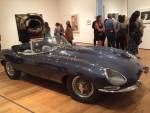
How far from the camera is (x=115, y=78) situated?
299 centimetres

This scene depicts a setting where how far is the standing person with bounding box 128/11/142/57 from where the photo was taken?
234 inches

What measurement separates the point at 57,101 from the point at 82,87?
0.56m

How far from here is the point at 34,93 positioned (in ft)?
13.0

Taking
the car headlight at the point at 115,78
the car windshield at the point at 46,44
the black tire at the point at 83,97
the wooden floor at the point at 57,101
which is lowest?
the wooden floor at the point at 57,101

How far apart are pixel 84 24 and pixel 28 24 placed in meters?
4.84

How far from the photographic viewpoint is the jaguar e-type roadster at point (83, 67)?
3000mm

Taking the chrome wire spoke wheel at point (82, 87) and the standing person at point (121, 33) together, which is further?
the standing person at point (121, 33)

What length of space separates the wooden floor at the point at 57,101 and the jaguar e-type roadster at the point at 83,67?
213 millimetres

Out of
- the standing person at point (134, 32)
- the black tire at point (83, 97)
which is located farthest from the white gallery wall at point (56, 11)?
the black tire at point (83, 97)

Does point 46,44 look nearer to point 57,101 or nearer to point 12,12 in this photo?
point 57,101

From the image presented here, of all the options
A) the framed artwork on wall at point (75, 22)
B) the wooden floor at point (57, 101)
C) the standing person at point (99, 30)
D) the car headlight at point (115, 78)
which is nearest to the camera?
the car headlight at point (115, 78)

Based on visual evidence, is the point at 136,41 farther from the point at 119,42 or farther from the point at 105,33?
the point at 105,33

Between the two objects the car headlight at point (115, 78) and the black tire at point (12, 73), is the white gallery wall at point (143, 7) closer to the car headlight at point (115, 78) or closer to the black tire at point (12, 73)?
the black tire at point (12, 73)

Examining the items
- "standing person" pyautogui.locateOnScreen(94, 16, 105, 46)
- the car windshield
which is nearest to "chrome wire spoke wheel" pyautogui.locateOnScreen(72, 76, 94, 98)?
the car windshield
